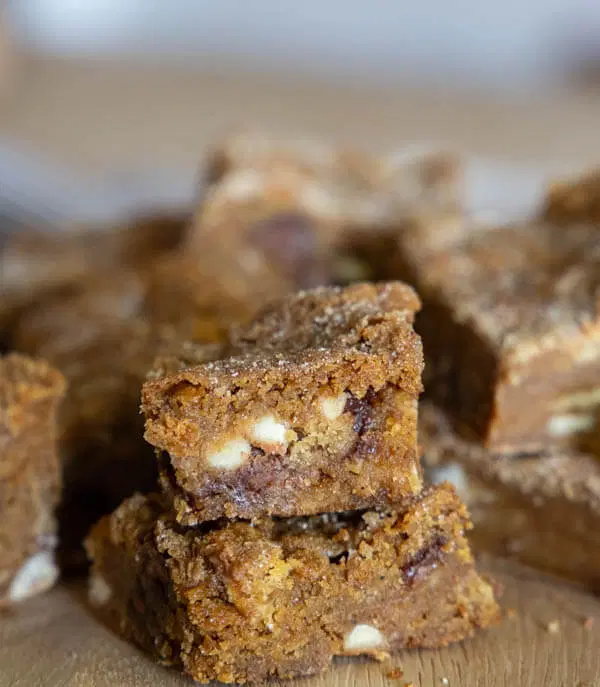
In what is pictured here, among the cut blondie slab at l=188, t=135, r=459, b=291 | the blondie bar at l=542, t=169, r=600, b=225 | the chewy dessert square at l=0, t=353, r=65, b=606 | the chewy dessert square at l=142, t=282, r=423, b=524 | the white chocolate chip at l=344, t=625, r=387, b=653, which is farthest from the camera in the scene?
the cut blondie slab at l=188, t=135, r=459, b=291

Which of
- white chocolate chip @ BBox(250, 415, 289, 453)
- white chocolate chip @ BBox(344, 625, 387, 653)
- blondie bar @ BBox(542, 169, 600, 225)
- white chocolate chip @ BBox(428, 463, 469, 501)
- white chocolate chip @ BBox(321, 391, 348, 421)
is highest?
blondie bar @ BBox(542, 169, 600, 225)

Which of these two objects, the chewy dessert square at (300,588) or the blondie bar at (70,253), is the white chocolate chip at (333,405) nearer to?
the chewy dessert square at (300,588)

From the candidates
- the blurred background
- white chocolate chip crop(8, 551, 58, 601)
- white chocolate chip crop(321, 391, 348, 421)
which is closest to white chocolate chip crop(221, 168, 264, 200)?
white chocolate chip crop(8, 551, 58, 601)

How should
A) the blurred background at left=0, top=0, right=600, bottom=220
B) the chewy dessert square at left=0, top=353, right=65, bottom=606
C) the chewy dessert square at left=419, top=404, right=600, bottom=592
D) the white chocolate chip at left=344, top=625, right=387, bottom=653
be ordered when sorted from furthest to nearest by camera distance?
the blurred background at left=0, top=0, right=600, bottom=220 < the chewy dessert square at left=419, top=404, right=600, bottom=592 < the chewy dessert square at left=0, top=353, right=65, bottom=606 < the white chocolate chip at left=344, top=625, right=387, bottom=653

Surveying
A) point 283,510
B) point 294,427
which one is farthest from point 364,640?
point 294,427

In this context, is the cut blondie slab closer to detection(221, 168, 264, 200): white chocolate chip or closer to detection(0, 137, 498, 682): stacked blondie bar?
detection(221, 168, 264, 200): white chocolate chip

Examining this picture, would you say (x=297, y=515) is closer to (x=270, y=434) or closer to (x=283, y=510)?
(x=283, y=510)

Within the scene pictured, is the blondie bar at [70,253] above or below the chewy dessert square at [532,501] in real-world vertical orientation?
above

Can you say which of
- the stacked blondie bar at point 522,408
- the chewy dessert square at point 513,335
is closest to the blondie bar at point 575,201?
the chewy dessert square at point 513,335
